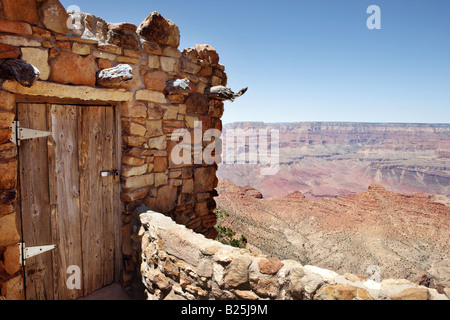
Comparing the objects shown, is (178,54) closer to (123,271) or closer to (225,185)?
(123,271)

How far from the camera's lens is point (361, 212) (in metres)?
26.9

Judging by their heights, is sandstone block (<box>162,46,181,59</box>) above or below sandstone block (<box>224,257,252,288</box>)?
above

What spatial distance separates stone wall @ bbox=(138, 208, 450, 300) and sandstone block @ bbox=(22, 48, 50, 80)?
156cm

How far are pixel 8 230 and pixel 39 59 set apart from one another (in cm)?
139

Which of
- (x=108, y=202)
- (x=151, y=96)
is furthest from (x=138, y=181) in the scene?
(x=151, y=96)

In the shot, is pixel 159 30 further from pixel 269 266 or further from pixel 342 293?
pixel 342 293

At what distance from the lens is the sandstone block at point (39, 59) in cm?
222

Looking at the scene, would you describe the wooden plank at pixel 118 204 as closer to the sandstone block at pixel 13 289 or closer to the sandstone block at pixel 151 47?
the sandstone block at pixel 151 47

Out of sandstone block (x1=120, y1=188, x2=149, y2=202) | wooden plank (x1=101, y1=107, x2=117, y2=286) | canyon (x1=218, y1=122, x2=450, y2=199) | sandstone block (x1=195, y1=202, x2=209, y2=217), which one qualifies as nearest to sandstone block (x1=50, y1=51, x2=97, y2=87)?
wooden plank (x1=101, y1=107, x2=117, y2=286)

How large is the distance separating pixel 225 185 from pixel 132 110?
90.9 ft

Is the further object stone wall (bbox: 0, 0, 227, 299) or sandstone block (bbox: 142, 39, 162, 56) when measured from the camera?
sandstone block (bbox: 142, 39, 162, 56)

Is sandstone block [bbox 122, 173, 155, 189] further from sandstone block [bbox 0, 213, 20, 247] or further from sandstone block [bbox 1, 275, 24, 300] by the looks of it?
sandstone block [bbox 1, 275, 24, 300]

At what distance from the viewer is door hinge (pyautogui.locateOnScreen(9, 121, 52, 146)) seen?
7.55 ft

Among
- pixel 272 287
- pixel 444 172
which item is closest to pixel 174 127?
pixel 272 287
